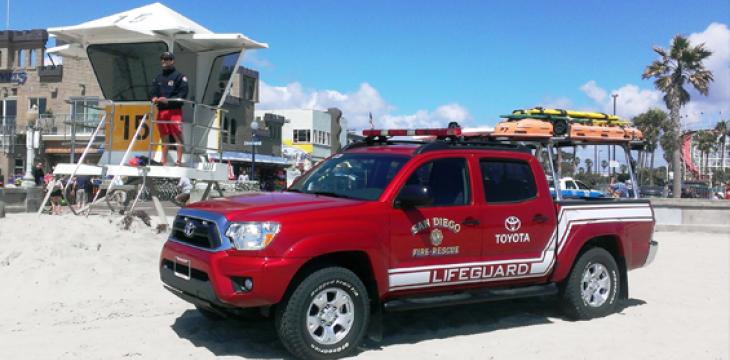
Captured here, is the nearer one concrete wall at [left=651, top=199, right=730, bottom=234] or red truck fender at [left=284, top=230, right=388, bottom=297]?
red truck fender at [left=284, top=230, right=388, bottom=297]

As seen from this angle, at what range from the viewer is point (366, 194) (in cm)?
606

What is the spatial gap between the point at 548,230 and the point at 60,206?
375 inches

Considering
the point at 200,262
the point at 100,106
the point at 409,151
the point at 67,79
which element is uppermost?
the point at 67,79

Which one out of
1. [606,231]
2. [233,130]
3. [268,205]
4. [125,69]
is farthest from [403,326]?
[233,130]

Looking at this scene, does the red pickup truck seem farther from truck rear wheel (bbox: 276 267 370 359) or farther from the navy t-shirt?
the navy t-shirt

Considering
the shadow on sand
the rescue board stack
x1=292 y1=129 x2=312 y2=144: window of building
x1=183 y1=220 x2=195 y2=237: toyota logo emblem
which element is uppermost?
x1=292 y1=129 x2=312 y2=144: window of building

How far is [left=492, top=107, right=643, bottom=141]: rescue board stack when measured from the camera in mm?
8461

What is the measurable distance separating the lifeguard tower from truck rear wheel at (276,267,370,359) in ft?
21.3

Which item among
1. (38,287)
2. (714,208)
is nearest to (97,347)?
(38,287)

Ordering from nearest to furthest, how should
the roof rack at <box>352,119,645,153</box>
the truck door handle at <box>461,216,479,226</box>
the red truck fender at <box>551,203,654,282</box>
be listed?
the truck door handle at <box>461,216,479,226</box> → the roof rack at <box>352,119,645,153</box> → the red truck fender at <box>551,203,654,282</box>

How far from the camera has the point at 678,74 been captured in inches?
1561

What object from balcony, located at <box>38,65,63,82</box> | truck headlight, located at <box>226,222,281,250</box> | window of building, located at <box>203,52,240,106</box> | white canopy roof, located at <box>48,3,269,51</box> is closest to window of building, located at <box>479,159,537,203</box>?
truck headlight, located at <box>226,222,281,250</box>

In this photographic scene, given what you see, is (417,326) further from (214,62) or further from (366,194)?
(214,62)

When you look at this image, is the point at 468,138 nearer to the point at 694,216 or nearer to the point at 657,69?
the point at 694,216
